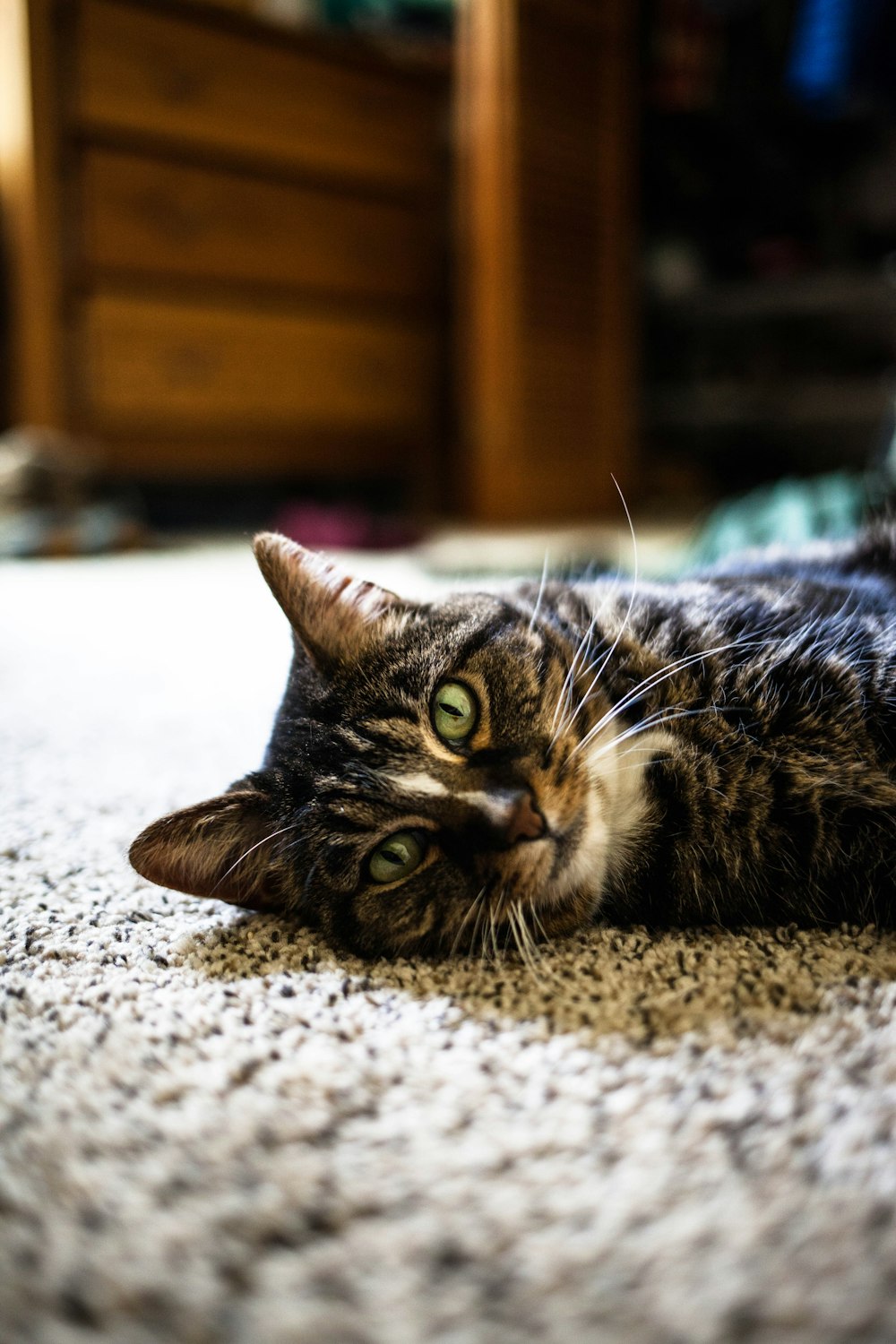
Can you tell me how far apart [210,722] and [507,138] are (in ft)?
9.34

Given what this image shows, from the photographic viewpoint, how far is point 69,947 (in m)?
0.66

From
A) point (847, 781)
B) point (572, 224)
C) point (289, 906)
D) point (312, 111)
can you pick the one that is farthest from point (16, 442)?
point (847, 781)

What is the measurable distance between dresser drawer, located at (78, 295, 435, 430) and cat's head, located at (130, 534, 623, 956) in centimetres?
234

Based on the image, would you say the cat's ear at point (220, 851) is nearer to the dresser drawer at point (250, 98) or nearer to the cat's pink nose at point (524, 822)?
the cat's pink nose at point (524, 822)

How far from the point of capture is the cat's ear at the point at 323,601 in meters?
0.80

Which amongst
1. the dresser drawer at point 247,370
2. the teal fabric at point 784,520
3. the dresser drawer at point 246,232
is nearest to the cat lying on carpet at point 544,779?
the teal fabric at point 784,520

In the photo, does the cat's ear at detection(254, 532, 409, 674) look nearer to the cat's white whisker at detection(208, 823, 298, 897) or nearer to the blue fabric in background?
the cat's white whisker at detection(208, 823, 298, 897)

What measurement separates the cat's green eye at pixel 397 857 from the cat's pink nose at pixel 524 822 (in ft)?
0.24

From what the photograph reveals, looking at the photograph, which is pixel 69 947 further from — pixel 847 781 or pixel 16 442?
pixel 16 442

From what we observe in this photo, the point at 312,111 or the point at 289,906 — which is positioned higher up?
the point at 312,111

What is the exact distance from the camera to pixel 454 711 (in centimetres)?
75

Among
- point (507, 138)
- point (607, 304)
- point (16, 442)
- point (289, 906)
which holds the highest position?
point (507, 138)

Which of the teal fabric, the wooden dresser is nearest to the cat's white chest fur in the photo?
the teal fabric

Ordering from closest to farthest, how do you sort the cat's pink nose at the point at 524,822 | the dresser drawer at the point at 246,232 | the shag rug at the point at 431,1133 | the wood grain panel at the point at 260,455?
the shag rug at the point at 431,1133, the cat's pink nose at the point at 524,822, the dresser drawer at the point at 246,232, the wood grain panel at the point at 260,455
